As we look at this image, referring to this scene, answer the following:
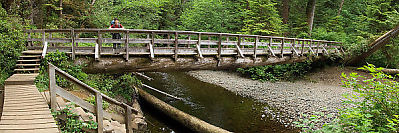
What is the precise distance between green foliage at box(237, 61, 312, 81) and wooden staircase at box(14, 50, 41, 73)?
1324 centimetres

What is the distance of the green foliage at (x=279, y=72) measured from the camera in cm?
1645

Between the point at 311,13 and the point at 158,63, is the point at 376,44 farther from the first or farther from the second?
the point at 158,63

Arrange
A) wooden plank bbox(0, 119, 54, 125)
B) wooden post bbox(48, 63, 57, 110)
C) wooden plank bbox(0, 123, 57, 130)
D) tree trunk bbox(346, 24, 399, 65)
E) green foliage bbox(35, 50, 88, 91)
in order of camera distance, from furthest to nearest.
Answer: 1. tree trunk bbox(346, 24, 399, 65)
2. green foliage bbox(35, 50, 88, 91)
3. wooden post bbox(48, 63, 57, 110)
4. wooden plank bbox(0, 119, 54, 125)
5. wooden plank bbox(0, 123, 57, 130)

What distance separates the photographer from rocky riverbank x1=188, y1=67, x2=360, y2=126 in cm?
988

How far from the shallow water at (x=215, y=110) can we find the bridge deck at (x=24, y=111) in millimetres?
4270

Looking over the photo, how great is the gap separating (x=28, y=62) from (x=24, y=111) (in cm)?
408

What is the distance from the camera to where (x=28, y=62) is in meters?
7.08

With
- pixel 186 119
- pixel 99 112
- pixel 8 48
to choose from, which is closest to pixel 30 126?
pixel 99 112

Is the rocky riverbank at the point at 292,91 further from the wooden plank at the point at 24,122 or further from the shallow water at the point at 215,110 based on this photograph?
the wooden plank at the point at 24,122

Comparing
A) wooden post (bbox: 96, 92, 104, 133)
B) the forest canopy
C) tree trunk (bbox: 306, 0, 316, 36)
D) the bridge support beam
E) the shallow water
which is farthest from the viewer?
tree trunk (bbox: 306, 0, 316, 36)

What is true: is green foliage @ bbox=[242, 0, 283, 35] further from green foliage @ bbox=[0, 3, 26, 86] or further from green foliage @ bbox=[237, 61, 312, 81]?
green foliage @ bbox=[0, 3, 26, 86]

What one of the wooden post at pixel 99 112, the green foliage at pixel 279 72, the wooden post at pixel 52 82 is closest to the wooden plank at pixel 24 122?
the wooden post at pixel 52 82

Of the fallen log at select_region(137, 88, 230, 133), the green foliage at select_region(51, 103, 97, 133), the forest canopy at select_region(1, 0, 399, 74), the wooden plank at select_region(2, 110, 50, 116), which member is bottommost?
the fallen log at select_region(137, 88, 230, 133)

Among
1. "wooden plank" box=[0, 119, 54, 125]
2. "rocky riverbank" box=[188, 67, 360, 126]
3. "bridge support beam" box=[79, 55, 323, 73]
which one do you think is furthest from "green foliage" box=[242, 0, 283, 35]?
"wooden plank" box=[0, 119, 54, 125]
